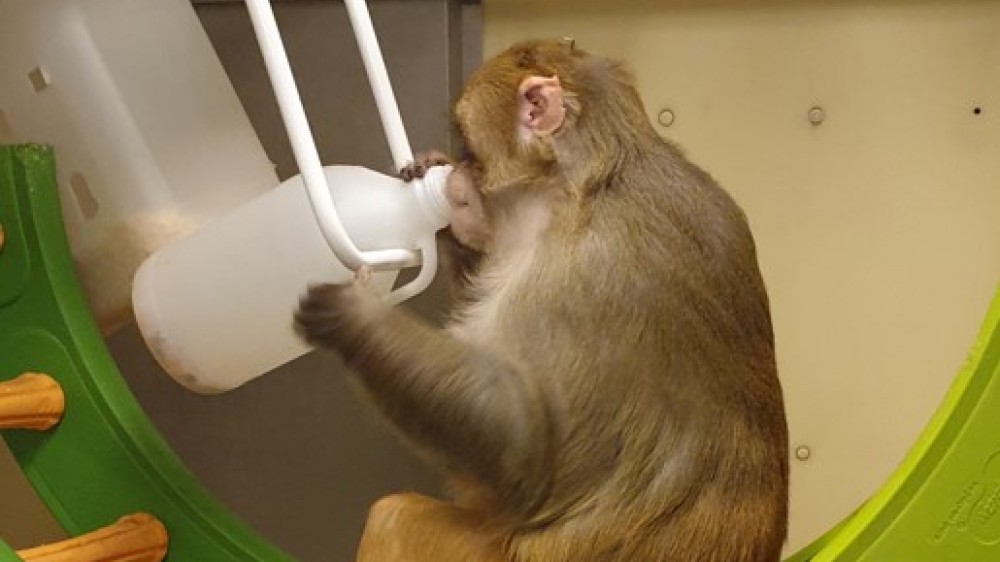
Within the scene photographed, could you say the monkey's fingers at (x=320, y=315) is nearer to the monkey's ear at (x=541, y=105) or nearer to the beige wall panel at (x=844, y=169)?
the monkey's ear at (x=541, y=105)

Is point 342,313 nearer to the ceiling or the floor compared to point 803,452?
nearer to the ceiling

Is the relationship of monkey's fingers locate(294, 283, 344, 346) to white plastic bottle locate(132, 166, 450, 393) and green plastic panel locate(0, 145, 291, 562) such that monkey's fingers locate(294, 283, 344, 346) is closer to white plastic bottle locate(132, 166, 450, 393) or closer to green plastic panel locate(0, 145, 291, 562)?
white plastic bottle locate(132, 166, 450, 393)

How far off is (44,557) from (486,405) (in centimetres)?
42

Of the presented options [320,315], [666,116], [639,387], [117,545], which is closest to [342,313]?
[320,315]

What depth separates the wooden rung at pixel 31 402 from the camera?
49.0 inches

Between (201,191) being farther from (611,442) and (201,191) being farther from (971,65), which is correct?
(971,65)

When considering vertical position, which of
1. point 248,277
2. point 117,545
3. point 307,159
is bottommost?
point 117,545

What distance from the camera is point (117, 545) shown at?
124cm

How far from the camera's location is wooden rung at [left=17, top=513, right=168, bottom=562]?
1173 millimetres

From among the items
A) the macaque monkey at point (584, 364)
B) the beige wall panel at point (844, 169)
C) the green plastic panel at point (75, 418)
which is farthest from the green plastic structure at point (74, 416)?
the beige wall panel at point (844, 169)

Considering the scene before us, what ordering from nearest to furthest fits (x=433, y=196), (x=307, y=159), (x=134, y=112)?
(x=307, y=159) < (x=433, y=196) < (x=134, y=112)

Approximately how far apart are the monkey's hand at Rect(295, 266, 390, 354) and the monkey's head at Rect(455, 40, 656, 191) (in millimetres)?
154

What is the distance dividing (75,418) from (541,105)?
1.84ft

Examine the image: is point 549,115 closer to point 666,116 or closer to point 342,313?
point 342,313
